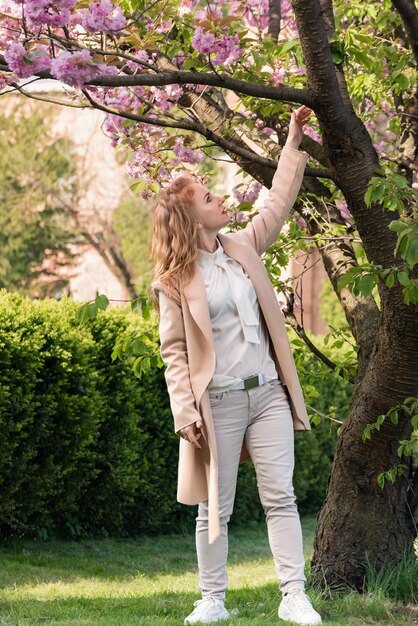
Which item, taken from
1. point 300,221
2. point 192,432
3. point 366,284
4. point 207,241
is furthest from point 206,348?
point 300,221

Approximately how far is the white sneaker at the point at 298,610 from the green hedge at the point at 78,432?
2.87 m

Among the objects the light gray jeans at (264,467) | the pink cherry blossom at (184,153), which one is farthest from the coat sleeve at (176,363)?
the pink cherry blossom at (184,153)

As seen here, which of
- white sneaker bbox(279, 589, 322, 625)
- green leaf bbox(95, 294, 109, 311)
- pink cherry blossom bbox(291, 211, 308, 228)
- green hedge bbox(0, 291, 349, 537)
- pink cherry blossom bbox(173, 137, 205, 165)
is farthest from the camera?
green hedge bbox(0, 291, 349, 537)

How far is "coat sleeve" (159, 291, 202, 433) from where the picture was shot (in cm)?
371

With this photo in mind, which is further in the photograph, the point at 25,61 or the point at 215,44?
the point at 215,44

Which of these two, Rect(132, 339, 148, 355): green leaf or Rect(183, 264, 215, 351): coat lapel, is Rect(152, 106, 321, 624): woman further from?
Rect(132, 339, 148, 355): green leaf

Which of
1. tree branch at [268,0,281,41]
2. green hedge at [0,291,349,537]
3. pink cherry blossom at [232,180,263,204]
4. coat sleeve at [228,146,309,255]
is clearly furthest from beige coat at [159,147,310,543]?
green hedge at [0,291,349,537]

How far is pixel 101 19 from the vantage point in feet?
10.9

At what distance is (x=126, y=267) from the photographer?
22.5 meters

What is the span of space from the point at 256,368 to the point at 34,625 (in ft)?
4.60

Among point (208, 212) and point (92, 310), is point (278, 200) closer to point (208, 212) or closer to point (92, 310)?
point (208, 212)

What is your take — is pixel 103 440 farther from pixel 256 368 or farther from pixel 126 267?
pixel 126 267

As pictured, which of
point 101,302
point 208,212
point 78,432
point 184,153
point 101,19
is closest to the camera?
point 101,19

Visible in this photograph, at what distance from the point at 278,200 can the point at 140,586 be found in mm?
2777
